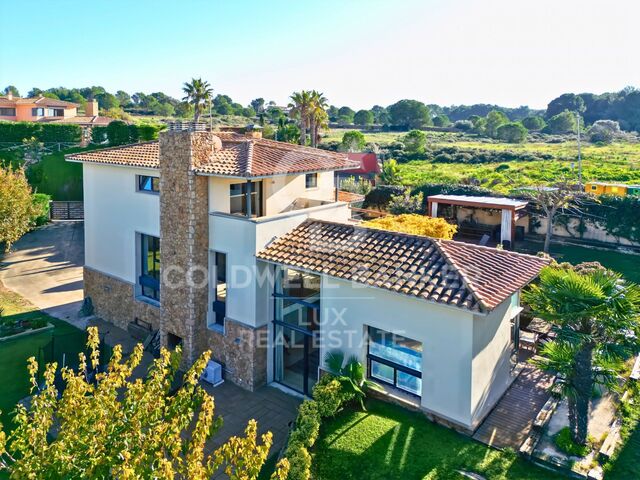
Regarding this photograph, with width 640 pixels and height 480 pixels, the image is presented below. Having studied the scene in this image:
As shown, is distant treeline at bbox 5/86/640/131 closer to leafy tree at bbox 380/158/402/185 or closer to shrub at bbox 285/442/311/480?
leafy tree at bbox 380/158/402/185

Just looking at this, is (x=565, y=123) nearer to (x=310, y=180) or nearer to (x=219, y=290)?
(x=310, y=180)

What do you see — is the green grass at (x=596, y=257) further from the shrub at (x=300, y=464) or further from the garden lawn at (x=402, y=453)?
the shrub at (x=300, y=464)

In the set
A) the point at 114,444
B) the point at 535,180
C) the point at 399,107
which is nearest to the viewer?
the point at 114,444

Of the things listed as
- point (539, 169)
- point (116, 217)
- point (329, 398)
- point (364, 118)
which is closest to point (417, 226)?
point (329, 398)

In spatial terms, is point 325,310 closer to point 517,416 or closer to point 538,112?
point 517,416

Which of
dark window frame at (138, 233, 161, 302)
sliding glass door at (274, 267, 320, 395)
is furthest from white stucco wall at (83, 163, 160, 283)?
sliding glass door at (274, 267, 320, 395)

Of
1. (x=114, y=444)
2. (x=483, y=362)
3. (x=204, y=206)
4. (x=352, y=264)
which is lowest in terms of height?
(x=483, y=362)

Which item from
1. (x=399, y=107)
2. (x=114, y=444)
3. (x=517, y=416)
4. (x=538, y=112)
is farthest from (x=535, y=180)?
(x=538, y=112)
